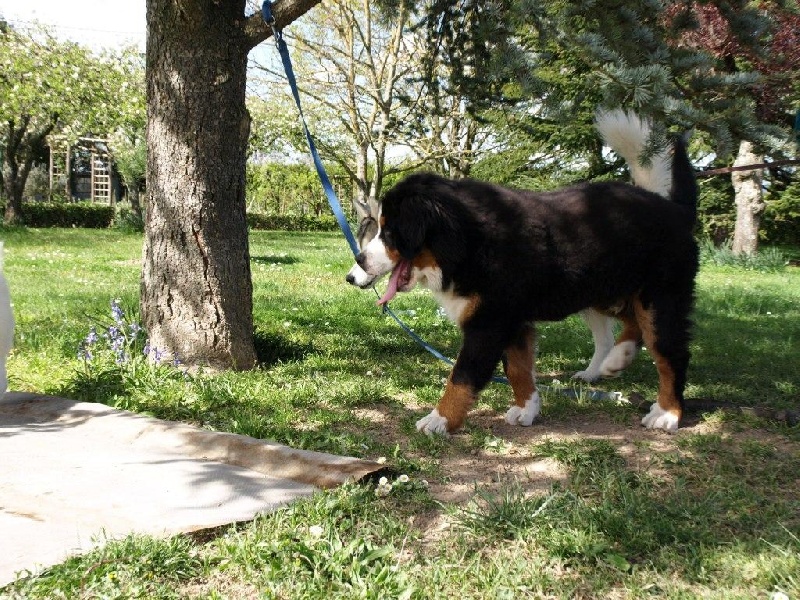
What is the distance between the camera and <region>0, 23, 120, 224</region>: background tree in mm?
21844

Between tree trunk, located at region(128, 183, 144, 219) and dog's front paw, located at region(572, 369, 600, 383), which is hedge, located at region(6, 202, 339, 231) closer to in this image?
tree trunk, located at region(128, 183, 144, 219)

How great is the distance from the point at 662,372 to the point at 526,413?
2.60 ft

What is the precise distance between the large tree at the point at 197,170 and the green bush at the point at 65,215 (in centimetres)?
2420

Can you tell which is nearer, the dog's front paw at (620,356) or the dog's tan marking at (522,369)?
the dog's tan marking at (522,369)

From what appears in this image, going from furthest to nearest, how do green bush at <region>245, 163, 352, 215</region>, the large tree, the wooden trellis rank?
the wooden trellis, green bush at <region>245, 163, 352, 215</region>, the large tree

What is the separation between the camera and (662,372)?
391 cm

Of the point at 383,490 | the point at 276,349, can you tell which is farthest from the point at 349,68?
the point at 383,490

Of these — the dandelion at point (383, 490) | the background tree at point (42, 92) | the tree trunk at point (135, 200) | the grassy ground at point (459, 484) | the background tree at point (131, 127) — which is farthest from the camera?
the tree trunk at point (135, 200)

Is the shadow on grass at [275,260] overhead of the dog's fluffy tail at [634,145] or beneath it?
beneath

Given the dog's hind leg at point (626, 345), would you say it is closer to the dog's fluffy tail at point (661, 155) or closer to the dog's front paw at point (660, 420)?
the dog's front paw at point (660, 420)

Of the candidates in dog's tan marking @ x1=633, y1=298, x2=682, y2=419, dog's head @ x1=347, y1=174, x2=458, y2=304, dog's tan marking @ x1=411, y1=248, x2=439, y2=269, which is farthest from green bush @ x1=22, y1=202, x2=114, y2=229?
dog's tan marking @ x1=633, y1=298, x2=682, y2=419

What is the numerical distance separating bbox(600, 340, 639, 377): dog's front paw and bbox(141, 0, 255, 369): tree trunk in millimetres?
2568

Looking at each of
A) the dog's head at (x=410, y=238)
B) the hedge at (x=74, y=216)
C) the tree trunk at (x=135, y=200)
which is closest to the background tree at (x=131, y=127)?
the tree trunk at (x=135, y=200)

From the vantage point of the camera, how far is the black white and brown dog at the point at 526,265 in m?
3.65
